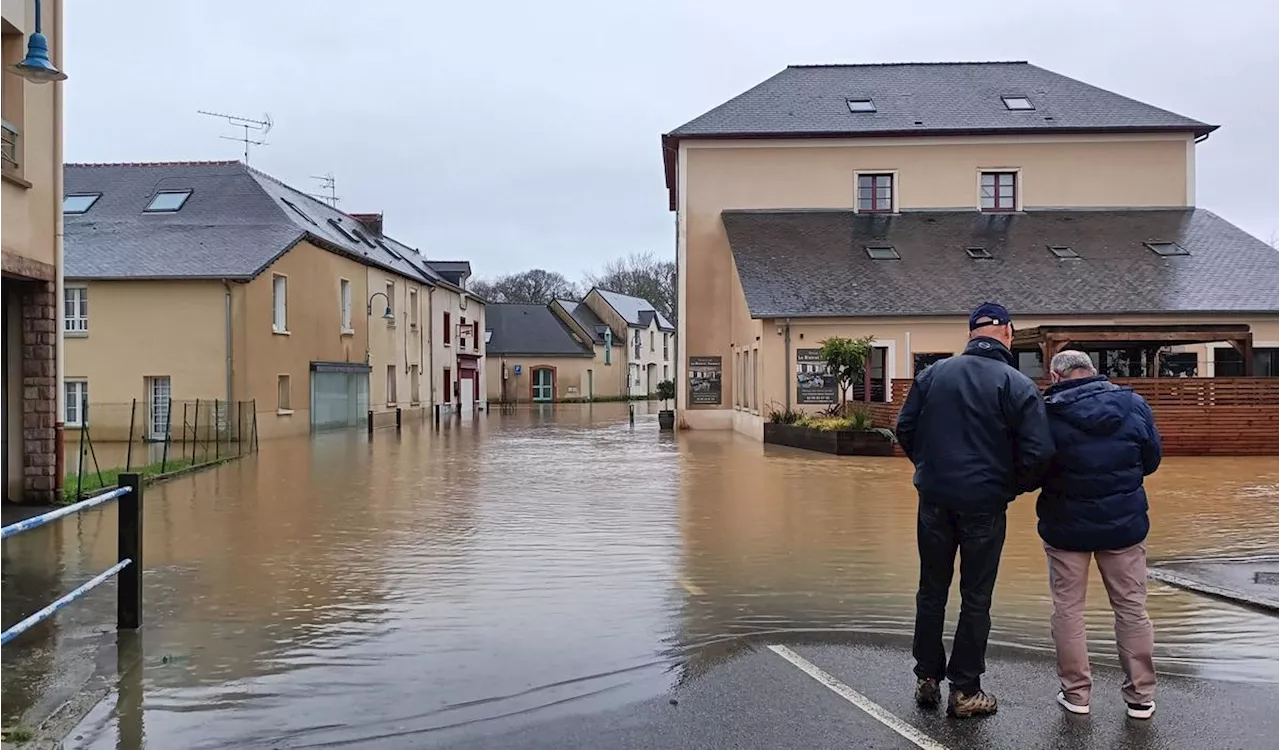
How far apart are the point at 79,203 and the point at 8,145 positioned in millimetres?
22699

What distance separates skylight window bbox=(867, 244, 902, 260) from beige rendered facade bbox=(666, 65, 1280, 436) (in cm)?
281

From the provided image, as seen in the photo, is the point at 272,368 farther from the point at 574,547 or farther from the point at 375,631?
the point at 375,631

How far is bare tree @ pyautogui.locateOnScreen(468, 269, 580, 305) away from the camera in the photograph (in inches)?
3637

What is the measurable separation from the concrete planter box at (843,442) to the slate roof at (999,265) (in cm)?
352

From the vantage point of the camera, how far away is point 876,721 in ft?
15.6

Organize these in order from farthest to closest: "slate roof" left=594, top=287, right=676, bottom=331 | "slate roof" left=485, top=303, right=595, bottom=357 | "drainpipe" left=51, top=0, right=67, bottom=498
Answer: "slate roof" left=594, top=287, right=676, bottom=331
"slate roof" left=485, top=303, right=595, bottom=357
"drainpipe" left=51, top=0, right=67, bottom=498

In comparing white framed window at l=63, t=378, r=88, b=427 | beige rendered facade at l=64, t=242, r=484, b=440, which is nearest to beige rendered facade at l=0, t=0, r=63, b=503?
beige rendered facade at l=64, t=242, r=484, b=440

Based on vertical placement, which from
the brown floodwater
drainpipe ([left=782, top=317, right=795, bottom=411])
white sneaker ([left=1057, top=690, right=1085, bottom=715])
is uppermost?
drainpipe ([left=782, top=317, right=795, bottom=411])

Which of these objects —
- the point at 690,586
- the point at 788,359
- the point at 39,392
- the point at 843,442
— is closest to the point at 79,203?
the point at 788,359

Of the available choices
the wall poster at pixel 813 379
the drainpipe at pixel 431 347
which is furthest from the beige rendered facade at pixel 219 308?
the wall poster at pixel 813 379

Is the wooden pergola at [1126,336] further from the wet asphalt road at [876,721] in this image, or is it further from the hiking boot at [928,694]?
the hiking boot at [928,694]

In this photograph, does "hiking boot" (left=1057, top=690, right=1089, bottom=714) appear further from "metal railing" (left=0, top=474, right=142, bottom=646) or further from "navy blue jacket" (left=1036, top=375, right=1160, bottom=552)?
"metal railing" (left=0, top=474, right=142, bottom=646)

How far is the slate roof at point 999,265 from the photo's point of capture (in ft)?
82.4

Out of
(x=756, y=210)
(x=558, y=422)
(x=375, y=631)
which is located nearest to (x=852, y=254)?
(x=756, y=210)
